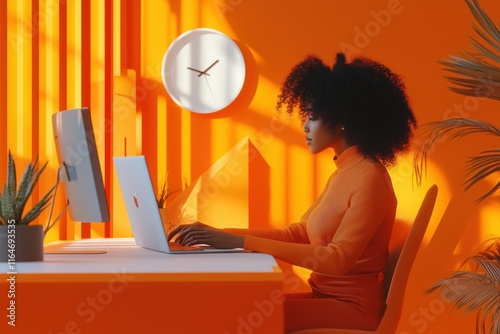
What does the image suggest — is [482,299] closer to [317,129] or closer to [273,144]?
[317,129]

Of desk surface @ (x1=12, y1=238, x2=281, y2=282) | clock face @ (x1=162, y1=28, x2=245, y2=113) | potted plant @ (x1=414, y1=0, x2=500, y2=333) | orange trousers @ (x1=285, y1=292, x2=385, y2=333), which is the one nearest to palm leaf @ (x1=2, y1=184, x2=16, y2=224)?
desk surface @ (x1=12, y1=238, x2=281, y2=282)

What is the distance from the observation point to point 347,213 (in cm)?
254

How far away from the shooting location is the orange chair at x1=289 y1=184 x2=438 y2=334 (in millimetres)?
2436

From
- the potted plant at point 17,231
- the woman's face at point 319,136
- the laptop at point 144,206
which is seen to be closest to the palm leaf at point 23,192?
the potted plant at point 17,231

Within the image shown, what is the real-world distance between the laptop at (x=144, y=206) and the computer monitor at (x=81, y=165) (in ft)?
0.38

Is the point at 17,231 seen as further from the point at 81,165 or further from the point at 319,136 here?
the point at 319,136

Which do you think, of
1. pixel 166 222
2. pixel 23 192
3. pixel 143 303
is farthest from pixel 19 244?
pixel 166 222

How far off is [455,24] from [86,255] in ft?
8.97

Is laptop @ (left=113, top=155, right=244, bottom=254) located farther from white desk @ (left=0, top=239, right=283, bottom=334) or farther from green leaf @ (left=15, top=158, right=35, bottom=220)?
white desk @ (left=0, top=239, right=283, bottom=334)

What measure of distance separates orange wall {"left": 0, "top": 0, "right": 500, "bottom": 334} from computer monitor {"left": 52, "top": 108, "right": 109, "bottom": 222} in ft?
5.41

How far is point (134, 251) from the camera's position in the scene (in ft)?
8.98

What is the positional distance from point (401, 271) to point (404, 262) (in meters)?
0.03

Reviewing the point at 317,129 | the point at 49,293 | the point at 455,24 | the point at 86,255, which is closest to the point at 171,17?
the point at 455,24

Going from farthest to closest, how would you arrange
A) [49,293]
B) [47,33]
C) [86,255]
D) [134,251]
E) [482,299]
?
[47,33] → [482,299] → [134,251] → [86,255] → [49,293]
